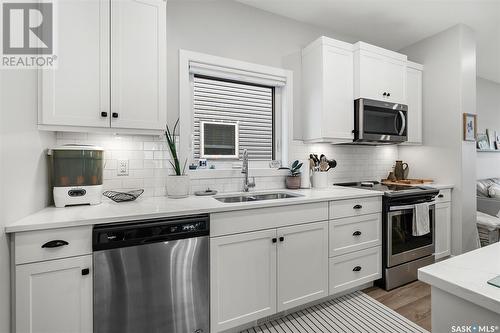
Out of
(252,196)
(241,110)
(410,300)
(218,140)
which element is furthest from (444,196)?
(218,140)

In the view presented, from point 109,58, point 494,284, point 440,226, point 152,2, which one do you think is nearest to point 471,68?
point 440,226

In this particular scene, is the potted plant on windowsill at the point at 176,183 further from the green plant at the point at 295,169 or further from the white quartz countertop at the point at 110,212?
the green plant at the point at 295,169

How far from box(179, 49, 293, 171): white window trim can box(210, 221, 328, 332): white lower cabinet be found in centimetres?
97

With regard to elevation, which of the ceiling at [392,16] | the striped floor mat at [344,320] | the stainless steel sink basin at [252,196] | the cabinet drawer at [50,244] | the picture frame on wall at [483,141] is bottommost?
the striped floor mat at [344,320]

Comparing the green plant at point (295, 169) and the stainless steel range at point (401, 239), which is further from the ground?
the green plant at point (295, 169)

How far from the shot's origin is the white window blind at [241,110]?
2.37m

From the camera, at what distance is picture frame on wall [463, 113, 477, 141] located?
9.32 ft

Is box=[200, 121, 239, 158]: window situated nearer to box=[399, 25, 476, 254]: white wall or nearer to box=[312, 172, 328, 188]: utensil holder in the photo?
box=[312, 172, 328, 188]: utensil holder

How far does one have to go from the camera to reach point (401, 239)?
7.91 feet

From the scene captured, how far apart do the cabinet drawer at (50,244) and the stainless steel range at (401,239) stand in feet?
7.99

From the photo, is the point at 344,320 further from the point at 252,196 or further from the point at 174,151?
the point at 174,151

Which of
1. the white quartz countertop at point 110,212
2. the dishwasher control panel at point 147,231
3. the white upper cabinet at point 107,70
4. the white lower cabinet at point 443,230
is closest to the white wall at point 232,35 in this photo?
the white upper cabinet at point 107,70

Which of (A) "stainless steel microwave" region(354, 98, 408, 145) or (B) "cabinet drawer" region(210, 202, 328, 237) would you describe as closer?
(B) "cabinet drawer" region(210, 202, 328, 237)

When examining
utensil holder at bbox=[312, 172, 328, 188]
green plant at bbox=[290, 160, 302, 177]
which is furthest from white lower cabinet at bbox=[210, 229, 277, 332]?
utensil holder at bbox=[312, 172, 328, 188]
